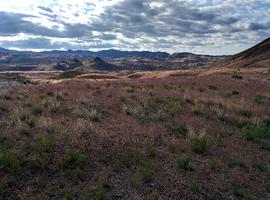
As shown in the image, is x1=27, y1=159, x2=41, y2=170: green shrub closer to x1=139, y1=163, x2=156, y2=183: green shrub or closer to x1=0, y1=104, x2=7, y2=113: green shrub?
x1=139, y1=163, x2=156, y2=183: green shrub

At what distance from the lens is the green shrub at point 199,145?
10594 millimetres

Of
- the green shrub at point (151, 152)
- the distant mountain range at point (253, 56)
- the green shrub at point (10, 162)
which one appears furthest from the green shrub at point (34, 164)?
the distant mountain range at point (253, 56)

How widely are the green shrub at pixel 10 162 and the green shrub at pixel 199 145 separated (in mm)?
5051

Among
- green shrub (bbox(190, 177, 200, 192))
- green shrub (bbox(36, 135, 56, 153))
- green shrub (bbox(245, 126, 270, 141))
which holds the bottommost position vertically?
green shrub (bbox(190, 177, 200, 192))

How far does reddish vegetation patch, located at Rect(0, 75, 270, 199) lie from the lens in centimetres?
817

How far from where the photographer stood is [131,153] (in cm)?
980

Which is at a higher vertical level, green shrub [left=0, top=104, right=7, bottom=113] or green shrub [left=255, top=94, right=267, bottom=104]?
green shrub [left=0, top=104, right=7, bottom=113]

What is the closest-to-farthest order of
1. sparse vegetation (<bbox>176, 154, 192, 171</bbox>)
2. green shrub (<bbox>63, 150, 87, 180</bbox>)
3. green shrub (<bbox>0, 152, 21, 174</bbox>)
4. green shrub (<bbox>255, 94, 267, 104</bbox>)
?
green shrub (<bbox>0, 152, 21, 174</bbox>), green shrub (<bbox>63, 150, 87, 180</bbox>), sparse vegetation (<bbox>176, 154, 192, 171</bbox>), green shrub (<bbox>255, 94, 267, 104</bbox>)

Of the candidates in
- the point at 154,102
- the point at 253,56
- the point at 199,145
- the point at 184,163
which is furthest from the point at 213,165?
the point at 253,56

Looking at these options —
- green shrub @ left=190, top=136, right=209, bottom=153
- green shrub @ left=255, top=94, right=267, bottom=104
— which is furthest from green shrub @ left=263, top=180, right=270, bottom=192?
green shrub @ left=255, top=94, right=267, bottom=104

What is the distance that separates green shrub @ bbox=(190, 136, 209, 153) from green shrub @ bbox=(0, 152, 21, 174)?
505cm

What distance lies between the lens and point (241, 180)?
9.08 m

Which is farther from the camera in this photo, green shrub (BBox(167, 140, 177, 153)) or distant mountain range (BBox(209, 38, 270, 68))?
distant mountain range (BBox(209, 38, 270, 68))

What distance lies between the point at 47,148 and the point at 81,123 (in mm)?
2536
